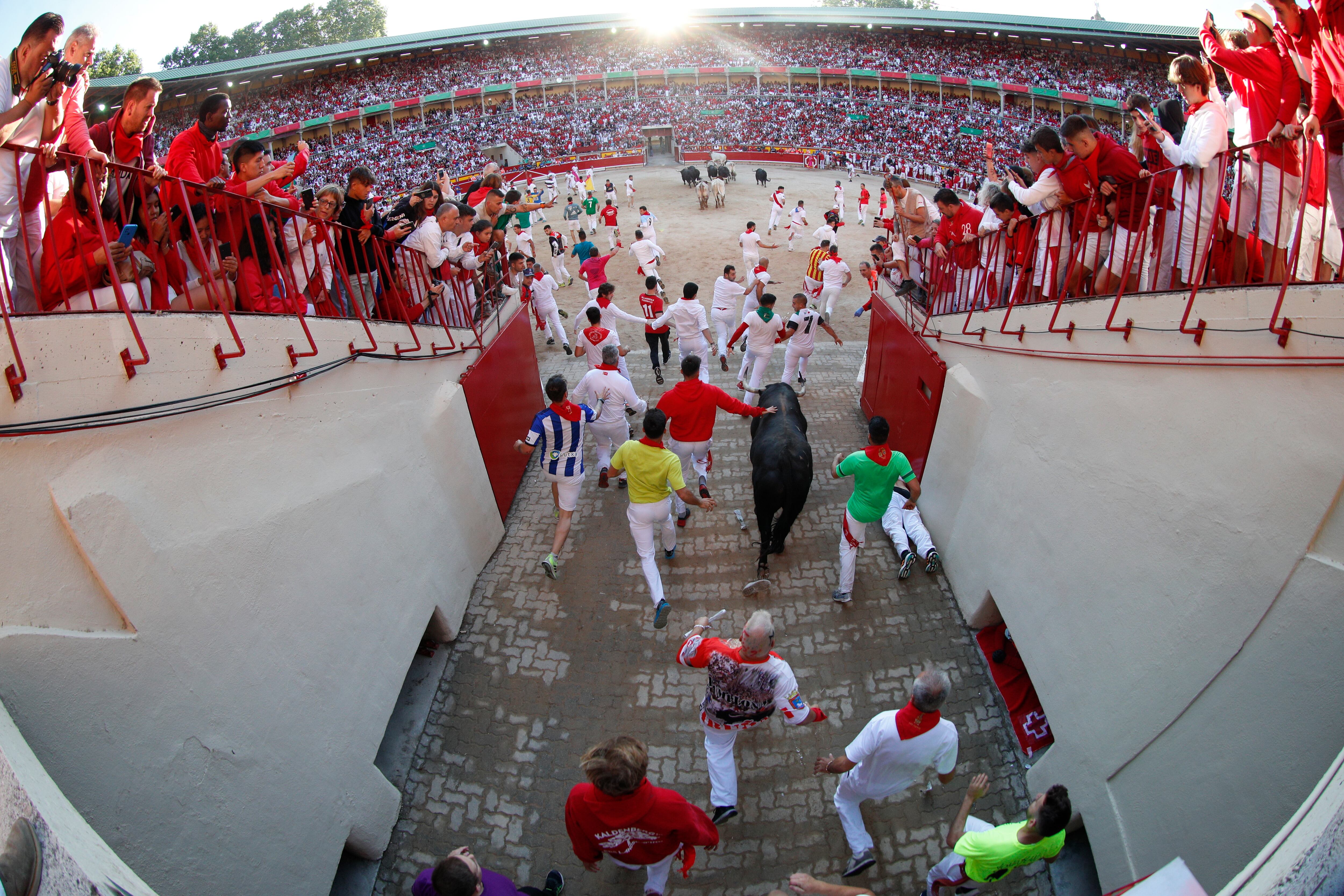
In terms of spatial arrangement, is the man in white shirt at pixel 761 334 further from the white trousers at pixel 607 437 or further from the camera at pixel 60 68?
the camera at pixel 60 68

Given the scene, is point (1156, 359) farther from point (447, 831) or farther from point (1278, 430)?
point (447, 831)

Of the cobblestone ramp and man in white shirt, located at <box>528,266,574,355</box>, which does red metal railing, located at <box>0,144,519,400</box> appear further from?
man in white shirt, located at <box>528,266,574,355</box>

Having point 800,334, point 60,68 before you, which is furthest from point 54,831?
point 800,334

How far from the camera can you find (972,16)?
38344 millimetres

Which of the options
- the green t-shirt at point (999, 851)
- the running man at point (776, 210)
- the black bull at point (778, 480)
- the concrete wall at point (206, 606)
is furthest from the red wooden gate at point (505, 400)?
the running man at point (776, 210)

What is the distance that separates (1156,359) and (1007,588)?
80.5 inches

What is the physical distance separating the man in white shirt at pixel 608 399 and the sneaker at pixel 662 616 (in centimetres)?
159

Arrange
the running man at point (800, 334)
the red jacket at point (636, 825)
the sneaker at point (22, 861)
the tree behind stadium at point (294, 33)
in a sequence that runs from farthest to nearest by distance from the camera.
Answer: the tree behind stadium at point (294, 33)
the running man at point (800, 334)
the red jacket at point (636, 825)
the sneaker at point (22, 861)

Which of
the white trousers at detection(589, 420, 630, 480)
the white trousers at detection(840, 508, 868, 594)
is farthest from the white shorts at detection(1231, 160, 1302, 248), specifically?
the white trousers at detection(589, 420, 630, 480)

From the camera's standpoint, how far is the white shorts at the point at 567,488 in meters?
6.36

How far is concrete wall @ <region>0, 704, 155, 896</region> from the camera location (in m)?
2.05

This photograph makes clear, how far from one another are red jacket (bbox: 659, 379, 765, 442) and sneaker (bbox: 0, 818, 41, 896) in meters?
4.98

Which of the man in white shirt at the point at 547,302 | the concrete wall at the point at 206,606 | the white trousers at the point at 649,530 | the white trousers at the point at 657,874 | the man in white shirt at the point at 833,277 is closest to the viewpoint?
the concrete wall at the point at 206,606

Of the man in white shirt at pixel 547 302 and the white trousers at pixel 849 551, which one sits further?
the man in white shirt at pixel 547 302
